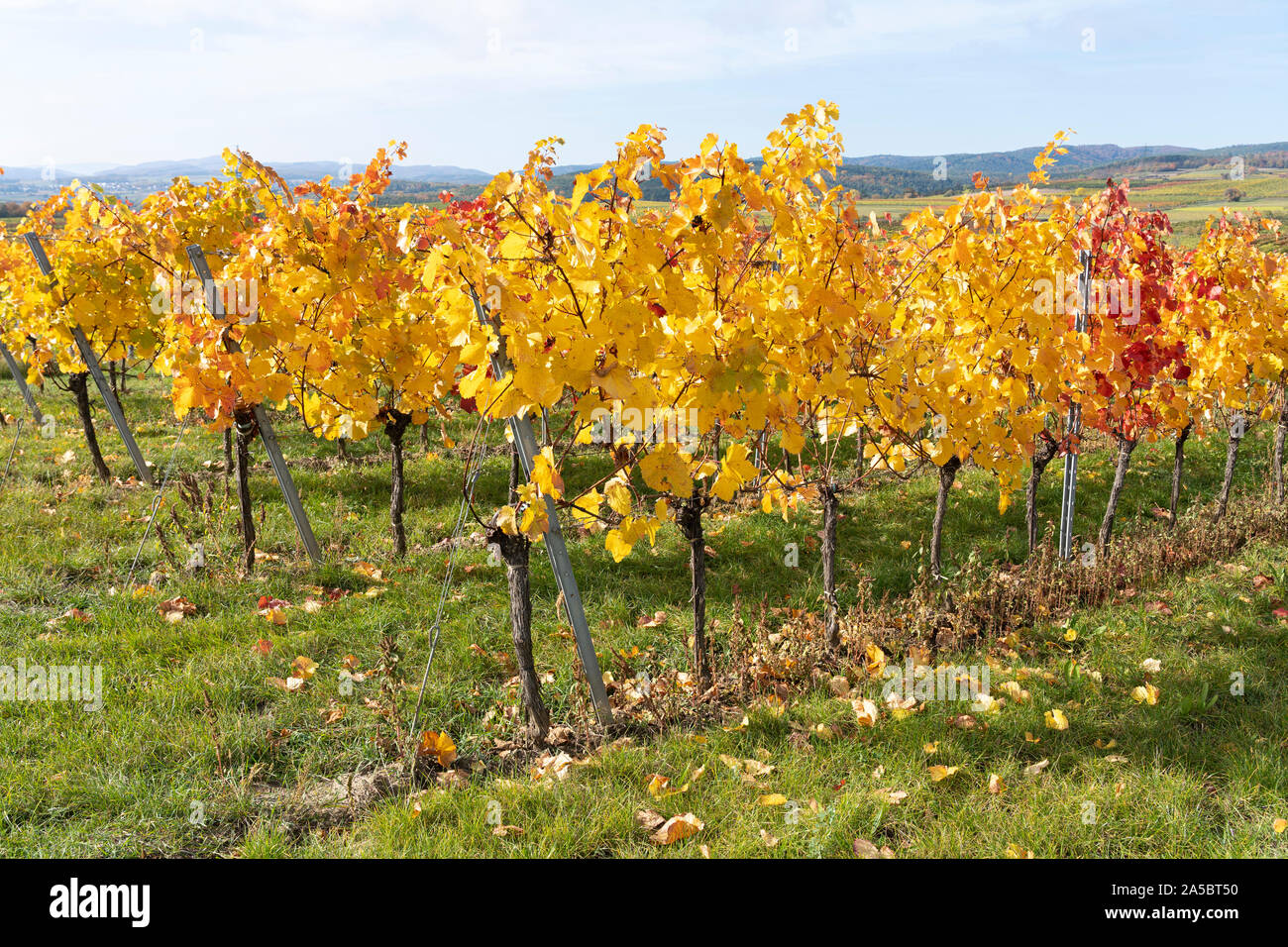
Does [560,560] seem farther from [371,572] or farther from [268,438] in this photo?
[268,438]

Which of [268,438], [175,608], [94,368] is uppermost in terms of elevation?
[94,368]

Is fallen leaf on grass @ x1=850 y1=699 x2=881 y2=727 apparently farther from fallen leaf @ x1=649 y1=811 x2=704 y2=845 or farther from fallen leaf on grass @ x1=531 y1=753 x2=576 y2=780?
fallen leaf on grass @ x1=531 y1=753 x2=576 y2=780

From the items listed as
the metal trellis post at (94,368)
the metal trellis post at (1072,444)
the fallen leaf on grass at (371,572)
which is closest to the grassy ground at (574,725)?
the fallen leaf on grass at (371,572)

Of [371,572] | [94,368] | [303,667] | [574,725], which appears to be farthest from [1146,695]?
[94,368]

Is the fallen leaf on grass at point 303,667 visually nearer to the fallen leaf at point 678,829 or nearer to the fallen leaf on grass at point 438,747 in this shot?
the fallen leaf on grass at point 438,747

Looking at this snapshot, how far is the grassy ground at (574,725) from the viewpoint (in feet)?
7.95

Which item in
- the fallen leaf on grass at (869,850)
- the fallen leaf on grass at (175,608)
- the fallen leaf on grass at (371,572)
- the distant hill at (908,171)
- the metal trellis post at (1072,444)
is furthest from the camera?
the distant hill at (908,171)

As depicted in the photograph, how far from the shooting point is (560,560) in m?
2.86

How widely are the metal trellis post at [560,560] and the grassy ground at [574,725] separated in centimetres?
15

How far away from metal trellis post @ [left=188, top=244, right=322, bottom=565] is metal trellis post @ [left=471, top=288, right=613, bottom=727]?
2.25 meters

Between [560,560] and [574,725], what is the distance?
0.81 m

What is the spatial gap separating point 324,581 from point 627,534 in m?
2.83

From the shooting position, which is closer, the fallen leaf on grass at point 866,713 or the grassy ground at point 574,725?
the grassy ground at point 574,725

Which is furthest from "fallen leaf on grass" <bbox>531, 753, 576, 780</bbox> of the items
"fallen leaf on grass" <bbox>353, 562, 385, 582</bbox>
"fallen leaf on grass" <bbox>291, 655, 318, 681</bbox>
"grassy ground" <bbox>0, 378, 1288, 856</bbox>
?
"fallen leaf on grass" <bbox>353, 562, 385, 582</bbox>
